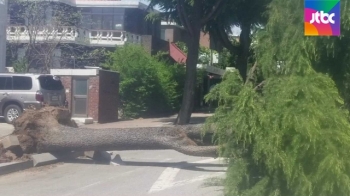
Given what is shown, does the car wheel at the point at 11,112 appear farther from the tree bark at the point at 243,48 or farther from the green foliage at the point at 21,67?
the tree bark at the point at 243,48

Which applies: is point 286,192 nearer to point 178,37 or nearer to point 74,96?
point 74,96

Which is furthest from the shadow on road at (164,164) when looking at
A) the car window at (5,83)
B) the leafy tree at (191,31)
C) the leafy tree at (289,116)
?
the leafy tree at (191,31)

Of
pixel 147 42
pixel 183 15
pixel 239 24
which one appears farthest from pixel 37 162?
pixel 147 42

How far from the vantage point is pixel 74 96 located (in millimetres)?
27578

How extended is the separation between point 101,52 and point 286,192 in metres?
29.3

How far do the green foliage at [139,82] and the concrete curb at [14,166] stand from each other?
1687 centimetres

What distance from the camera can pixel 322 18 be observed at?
862 centimetres

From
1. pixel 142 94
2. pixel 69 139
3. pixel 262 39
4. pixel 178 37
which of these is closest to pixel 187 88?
pixel 142 94

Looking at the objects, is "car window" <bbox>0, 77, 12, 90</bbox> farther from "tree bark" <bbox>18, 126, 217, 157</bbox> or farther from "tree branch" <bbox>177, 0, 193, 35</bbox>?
"tree bark" <bbox>18, 126, 217, 157</bbox>

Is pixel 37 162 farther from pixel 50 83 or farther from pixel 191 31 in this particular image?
pixel 191 31

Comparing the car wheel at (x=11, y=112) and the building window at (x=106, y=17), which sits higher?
the building window at (x=106, y=17)

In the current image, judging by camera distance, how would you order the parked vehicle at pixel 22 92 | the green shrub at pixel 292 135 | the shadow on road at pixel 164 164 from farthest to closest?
1. the parked vehicle at pixel 22 92
2. the shadow on road at pixel 164 164
3. the green shrub at pixel 292 135

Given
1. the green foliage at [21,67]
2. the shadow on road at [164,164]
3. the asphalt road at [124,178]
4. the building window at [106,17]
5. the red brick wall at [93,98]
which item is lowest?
the asphalt road at [124,178]

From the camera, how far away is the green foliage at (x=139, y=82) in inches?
1233
